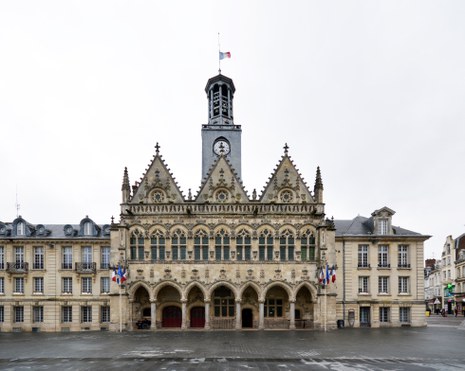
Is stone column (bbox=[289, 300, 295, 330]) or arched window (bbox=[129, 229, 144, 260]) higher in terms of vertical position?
arched window (bbox=[129, 229, 144, 260])

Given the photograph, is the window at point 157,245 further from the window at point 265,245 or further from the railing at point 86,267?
the window at point 265,245

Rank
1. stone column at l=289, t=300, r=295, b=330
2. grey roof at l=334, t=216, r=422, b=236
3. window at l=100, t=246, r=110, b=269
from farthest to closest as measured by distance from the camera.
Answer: grey roof at l=334, t=216, r=422, b=236
window at l=100, t=246, r=110, b=269
stone column at l=289, t=300, r=295, b=330

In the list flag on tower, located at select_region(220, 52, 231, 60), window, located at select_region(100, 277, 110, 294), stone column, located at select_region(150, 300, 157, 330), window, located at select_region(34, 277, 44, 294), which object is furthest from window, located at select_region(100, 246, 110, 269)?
flag on tower, located at select_region(220, 52, 231, 60)

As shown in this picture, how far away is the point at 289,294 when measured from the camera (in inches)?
1793

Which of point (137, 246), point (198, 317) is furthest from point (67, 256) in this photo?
point (198, 317)

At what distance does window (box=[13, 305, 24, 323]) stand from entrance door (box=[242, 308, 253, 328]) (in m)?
23.2

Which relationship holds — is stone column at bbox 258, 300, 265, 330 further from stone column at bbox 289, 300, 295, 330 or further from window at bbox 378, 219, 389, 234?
window at bbox 378, 219, 389, 234

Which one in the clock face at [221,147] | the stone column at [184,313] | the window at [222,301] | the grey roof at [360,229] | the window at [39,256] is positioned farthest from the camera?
the clock face at [221,147]

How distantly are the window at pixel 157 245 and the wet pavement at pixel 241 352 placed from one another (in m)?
9.43

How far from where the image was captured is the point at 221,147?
175 ft

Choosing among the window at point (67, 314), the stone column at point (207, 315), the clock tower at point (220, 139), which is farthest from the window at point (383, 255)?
the window at point (67, 314)

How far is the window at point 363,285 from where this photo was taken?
160 ft

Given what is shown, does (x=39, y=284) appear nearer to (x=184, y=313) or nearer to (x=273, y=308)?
(x=184, y=313)

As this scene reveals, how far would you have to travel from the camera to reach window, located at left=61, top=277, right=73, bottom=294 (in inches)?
1901
